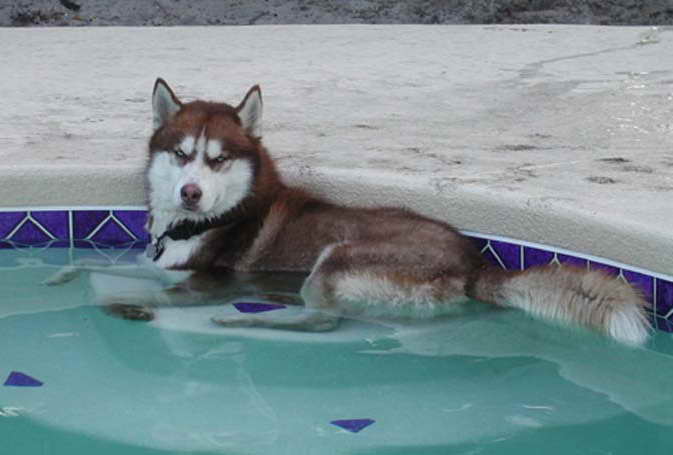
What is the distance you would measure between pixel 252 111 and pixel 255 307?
0.71 m

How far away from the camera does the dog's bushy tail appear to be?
11.3ft

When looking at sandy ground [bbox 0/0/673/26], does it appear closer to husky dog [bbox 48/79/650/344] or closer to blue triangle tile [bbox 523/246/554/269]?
husky dog [bbox 48/79/650/344]

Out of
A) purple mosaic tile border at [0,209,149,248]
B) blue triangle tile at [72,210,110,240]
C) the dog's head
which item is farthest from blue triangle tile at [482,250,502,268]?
blue triangle tile at [72,210,110,240]

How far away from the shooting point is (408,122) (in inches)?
203

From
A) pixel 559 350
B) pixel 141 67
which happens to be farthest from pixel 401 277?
pixel 141 67

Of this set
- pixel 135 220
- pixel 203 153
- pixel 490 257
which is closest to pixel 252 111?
pixel 203 153

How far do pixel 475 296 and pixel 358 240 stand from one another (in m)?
0.42

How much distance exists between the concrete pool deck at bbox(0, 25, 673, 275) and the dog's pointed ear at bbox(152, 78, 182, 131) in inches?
6.9

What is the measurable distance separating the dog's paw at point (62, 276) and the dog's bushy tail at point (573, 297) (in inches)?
53.3

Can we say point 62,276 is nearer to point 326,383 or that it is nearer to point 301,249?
point 301,249

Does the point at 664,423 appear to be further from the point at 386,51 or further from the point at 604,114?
the point at 386,51

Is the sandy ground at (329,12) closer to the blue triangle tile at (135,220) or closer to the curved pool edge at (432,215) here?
the blue triangle tile at (135,220)

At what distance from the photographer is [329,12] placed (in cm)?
881

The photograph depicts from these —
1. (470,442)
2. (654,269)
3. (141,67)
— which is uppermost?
(141,67)
